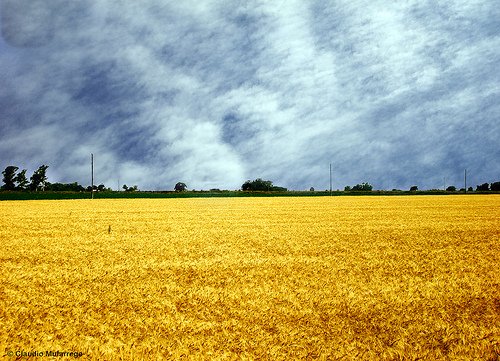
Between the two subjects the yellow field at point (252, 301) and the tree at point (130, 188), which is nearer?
the yellow field at point (252, 301)

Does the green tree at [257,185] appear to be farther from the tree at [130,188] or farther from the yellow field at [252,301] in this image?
the yellow field at [252,301]

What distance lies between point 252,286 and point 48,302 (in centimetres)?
280

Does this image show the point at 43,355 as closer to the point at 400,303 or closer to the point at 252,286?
the point at 252,286

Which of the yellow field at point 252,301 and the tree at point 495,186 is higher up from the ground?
the tree at point 495,186

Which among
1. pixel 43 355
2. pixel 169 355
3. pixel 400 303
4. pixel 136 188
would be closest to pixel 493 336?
pixel 400 303

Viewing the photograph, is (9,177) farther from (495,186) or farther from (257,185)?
(495,186)

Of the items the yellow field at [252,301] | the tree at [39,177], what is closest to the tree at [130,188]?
the tree at [39,177]

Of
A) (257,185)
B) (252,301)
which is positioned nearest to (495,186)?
(257,185)

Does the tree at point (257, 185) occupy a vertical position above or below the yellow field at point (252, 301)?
above

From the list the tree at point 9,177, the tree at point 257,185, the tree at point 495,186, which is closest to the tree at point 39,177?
the tree at point 9,177

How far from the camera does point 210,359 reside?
321 cm

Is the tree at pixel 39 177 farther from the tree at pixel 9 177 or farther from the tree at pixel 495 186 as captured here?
the tree at pixel 495 186

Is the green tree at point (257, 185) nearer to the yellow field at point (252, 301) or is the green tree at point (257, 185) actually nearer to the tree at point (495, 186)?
the tree at point (495, 186)

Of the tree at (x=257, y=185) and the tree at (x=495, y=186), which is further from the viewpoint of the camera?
the tree at (x=257, y=185)
